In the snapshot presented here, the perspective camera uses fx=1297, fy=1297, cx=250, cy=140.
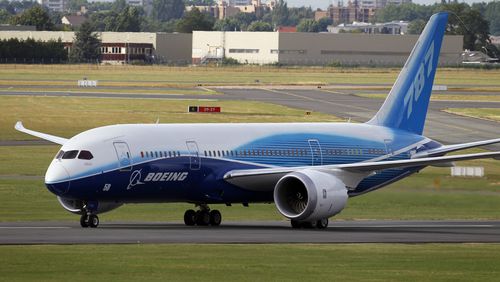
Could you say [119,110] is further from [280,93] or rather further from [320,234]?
[320,234]

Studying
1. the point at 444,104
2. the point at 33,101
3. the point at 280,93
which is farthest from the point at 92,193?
→ the point at 280,93

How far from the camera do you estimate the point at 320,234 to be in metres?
45.2

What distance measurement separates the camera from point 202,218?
4916 cm

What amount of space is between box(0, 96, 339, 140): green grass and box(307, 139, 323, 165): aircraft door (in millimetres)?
44668

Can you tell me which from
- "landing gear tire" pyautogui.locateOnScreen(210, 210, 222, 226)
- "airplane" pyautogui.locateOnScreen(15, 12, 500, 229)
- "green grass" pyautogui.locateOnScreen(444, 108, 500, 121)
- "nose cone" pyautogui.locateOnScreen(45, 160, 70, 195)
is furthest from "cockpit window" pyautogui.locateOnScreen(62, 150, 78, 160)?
"green grass" pyautogui.locateOnScreen(444, 108, 500, 121)

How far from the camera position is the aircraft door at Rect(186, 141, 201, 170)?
47.6 metres

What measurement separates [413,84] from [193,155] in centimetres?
1234

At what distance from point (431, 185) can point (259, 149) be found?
27.5ft

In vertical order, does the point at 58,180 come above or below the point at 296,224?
above

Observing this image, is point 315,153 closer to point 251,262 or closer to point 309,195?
point 309,195

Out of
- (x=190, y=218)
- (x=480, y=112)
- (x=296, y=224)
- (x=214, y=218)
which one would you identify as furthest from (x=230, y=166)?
(x=480, y=112)

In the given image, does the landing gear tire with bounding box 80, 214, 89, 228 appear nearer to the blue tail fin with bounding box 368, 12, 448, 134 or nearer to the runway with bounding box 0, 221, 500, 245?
the runway with bounding box 0, 221, 500, 245

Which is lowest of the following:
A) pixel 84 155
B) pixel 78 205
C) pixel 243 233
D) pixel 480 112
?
pixel 480 112

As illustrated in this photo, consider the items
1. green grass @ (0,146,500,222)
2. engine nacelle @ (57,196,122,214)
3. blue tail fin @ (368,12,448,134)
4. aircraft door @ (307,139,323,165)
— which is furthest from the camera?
blue tail fin @ (368,12,448,134)
